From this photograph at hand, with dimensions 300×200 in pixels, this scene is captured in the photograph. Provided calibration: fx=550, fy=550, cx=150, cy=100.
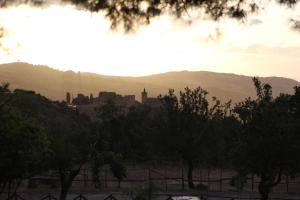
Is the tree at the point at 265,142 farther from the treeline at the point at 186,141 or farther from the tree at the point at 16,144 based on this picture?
the tree at the point at 16,144

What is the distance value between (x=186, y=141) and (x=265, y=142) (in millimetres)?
21108

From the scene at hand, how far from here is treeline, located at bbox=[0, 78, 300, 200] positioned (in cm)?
2398

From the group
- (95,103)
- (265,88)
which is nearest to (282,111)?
(265,88)

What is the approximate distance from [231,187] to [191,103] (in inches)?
343

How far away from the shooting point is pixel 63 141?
37.1 metres

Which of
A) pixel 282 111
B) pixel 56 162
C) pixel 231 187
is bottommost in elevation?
pixel 231 187

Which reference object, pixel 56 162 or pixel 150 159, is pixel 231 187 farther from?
pixel 150 159

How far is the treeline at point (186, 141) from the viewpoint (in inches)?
944

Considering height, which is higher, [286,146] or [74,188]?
[286,146]

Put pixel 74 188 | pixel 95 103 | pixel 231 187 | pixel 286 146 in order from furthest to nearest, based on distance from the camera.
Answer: pixel 95 103 < pixel 231 187 < pixel 74 188 < pixel 286 146

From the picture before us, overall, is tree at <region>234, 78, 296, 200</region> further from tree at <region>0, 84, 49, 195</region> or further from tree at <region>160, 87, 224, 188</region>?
tree at <region>160, 87, 224, 188</region>

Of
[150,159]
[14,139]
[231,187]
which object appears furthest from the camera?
[150,159]

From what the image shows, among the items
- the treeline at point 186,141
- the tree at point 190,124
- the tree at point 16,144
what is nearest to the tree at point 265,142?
the treeline at point 186,141

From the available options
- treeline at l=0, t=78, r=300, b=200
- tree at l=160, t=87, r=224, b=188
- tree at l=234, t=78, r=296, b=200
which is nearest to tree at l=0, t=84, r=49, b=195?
treeline at l=0, t=78, r=300, b=200
